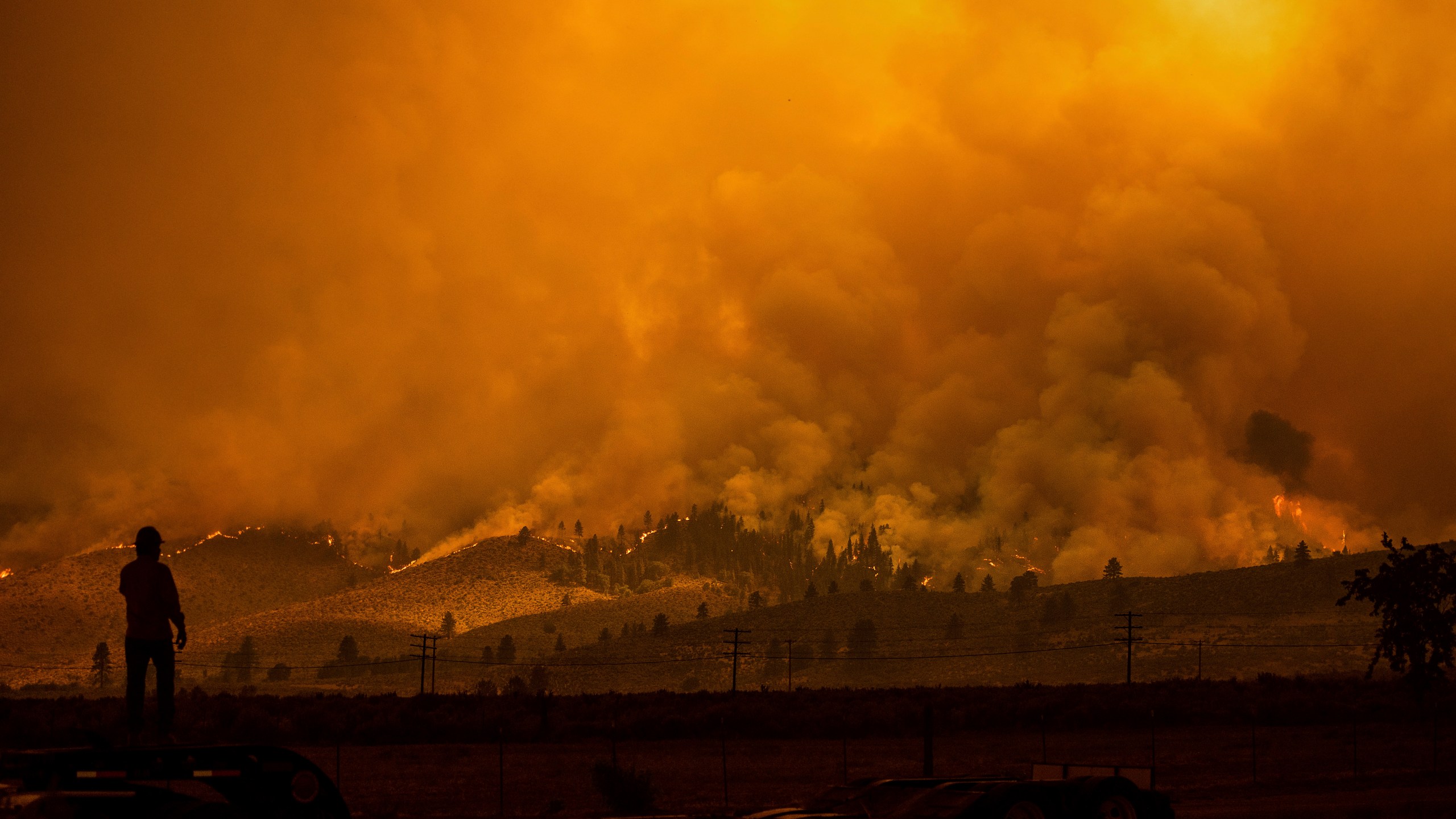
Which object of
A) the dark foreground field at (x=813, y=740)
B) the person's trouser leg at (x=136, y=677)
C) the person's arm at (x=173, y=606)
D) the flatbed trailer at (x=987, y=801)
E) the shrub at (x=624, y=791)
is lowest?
the dark foreground field at (x=813, y=740)

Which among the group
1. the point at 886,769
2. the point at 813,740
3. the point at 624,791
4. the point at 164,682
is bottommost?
the point at 813,740

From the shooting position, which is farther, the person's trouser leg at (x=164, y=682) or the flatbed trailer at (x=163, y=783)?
the person's trouser leg at (x=164, y=682)

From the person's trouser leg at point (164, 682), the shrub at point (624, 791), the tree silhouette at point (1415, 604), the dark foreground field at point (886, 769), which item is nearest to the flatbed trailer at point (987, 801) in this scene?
the dark foreground field at point (886, 769)

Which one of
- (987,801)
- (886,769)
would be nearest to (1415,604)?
(886,769)

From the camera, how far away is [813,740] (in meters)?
74.8

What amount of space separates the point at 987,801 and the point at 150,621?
9.70 meters

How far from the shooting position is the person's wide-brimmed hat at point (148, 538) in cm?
1504

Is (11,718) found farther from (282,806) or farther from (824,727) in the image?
(282,806)

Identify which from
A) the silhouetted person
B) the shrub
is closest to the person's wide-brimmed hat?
the silhouetted person

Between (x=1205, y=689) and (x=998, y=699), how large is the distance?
19224 mm

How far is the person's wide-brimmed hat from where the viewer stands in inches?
592

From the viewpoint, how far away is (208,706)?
78.4 m

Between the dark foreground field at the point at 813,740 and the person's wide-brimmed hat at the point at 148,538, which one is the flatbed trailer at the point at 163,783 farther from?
the dark foreground field at the point at 813,740

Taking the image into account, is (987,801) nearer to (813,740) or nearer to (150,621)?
(150,621)
